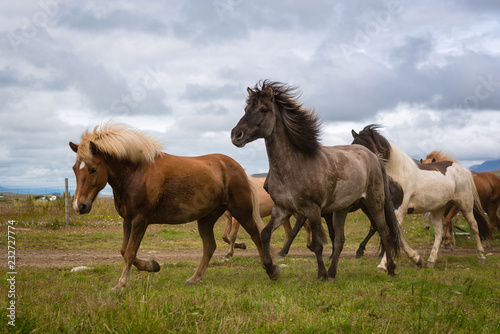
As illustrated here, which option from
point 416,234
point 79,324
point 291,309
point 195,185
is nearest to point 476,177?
point 416,234

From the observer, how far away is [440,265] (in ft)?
29.9

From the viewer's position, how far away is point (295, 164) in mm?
6340

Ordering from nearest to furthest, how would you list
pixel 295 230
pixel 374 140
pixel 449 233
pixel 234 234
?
pixel 374 140 < pixel 295 230 < pixel 234 234 < pixel 449 233

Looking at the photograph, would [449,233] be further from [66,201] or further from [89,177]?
[66,201]

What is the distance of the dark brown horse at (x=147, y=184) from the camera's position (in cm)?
599

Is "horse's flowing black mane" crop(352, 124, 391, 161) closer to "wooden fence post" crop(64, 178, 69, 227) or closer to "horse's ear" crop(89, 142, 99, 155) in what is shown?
"horse's ear" crop(89, 142, 99, 155)

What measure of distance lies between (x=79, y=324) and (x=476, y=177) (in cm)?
1345

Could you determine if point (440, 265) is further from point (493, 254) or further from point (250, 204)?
point (250, 204)

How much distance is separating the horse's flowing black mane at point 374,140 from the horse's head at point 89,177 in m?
5.09

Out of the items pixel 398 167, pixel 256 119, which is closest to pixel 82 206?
pixel 256 119

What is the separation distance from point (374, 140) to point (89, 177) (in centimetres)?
557

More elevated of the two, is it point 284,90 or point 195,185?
point 284,90

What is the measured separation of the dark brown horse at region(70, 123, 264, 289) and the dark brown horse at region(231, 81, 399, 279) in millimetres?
782

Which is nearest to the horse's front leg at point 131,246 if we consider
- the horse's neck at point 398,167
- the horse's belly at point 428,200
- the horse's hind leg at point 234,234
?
the horse's hind leg at point 234,234
